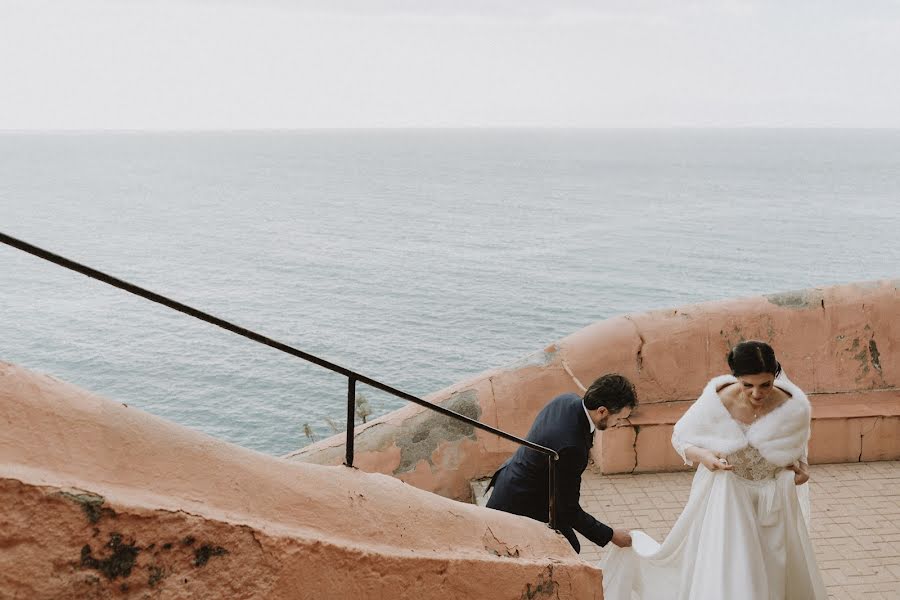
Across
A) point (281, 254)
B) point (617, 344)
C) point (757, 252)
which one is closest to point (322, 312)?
point (281, 254)

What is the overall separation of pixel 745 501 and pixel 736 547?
0.88ft

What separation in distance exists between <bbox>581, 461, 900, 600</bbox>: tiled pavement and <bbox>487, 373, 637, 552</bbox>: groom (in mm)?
2513

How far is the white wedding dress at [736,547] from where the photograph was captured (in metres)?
4.82

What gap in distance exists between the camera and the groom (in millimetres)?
4160

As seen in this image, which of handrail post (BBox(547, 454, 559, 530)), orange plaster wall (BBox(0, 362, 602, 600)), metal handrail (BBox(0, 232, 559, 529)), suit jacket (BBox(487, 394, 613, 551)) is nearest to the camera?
orange plaster wall (BBox(0, 362, 602, 600))

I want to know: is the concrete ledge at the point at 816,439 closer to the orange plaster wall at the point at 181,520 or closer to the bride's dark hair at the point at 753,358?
the bride's dark hair at the point at 753,358

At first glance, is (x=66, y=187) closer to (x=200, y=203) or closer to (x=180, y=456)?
(x=200, y=203)

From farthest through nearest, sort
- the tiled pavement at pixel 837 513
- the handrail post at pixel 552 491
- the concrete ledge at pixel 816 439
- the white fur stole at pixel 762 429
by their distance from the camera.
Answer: the concrete ledge at pixel 816 439, the tiled pavement at pixel 837 513, the white fur stole at pixel 762 429, the handrail post at pixel 552 491

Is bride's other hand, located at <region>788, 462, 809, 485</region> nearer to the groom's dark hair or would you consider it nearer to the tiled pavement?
the groom's dark hair

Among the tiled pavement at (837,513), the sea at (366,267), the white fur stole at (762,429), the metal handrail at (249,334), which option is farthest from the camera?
the sea at (366,267)

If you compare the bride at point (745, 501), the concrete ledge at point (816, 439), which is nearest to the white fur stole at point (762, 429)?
the bride at point (745, 501)

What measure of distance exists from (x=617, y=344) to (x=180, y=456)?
6.65 m

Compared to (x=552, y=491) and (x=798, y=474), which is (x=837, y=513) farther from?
(x=552, y=491)

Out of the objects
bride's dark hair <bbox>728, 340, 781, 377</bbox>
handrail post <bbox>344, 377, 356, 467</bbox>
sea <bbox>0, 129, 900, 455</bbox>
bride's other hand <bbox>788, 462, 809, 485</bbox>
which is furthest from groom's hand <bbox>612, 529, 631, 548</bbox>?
sea <bbox>0, 129, 900, 455</bbox>
